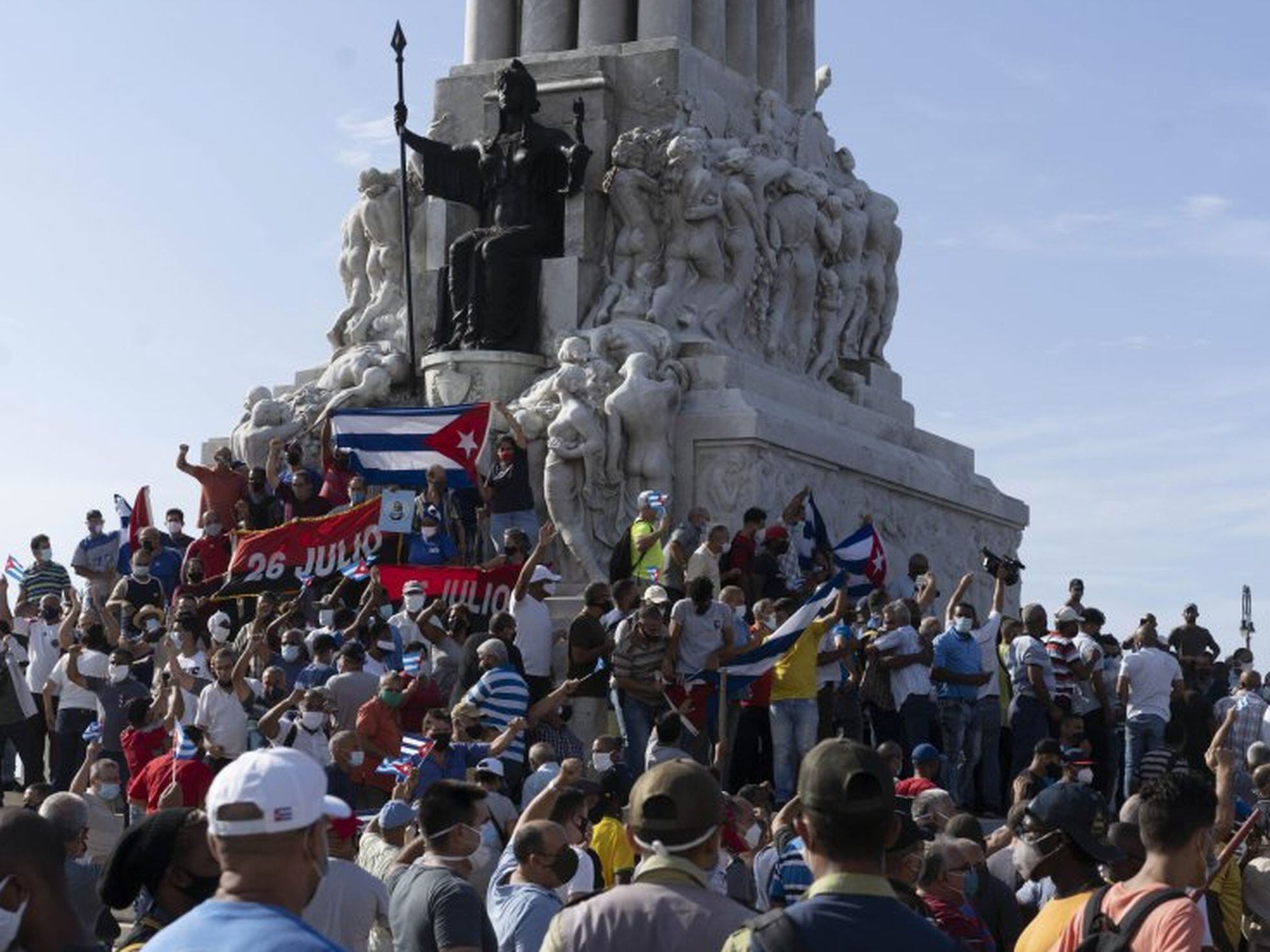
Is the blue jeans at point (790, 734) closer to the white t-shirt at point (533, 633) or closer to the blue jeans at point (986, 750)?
the blue jeans at point (986, 750)

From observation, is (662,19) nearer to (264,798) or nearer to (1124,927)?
(1124,927)

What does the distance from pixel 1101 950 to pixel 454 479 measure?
18.1m

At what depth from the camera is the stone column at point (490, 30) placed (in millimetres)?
30484

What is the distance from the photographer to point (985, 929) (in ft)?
32.7

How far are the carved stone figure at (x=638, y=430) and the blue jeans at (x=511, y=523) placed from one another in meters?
1.22

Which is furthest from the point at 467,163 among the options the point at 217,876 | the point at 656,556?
the point at 217,876

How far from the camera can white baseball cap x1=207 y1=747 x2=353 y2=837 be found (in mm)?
5254

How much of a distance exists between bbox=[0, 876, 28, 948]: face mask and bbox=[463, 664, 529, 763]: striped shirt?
10.1m

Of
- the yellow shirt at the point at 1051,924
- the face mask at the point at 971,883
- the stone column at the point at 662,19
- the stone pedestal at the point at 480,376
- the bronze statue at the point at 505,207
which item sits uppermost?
the stone column at the point at 662,19

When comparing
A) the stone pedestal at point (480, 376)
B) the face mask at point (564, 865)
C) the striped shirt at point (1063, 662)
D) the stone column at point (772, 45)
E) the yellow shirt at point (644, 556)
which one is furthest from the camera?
the stone column at point (772, 45)

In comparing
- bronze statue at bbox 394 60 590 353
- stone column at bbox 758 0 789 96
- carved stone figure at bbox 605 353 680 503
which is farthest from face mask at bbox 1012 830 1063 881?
stone column at bbox 758 0 789 96

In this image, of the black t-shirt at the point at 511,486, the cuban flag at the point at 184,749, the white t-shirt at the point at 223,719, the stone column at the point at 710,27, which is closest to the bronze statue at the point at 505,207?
the stone column at the point at 710,27

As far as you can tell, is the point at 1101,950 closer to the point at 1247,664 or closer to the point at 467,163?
the point at 1247,664

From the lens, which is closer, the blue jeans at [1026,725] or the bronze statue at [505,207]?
the blue jeans at [1026,725]
